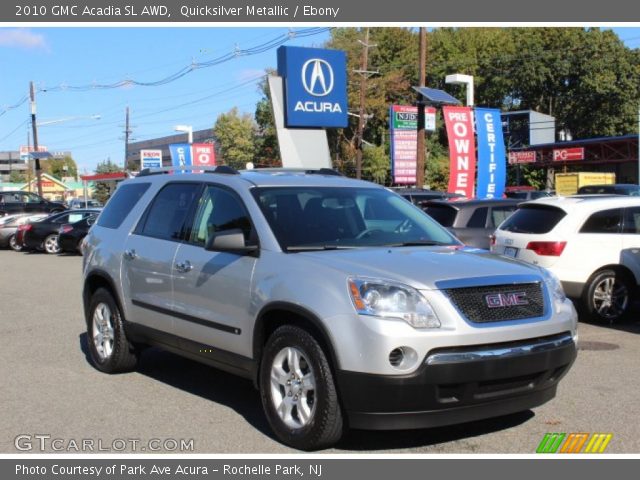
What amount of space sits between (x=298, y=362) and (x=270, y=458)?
62 centimetres

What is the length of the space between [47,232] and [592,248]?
19878mm

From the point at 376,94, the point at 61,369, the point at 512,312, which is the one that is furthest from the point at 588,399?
the point at 376,94

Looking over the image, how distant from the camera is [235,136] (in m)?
76.2

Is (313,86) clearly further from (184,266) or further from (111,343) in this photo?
(184,266)

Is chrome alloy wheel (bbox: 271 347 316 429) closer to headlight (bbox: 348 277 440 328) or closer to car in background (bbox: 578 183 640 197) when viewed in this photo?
headlight (bbox: 348 277 440 328)

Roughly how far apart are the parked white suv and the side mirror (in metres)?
5.53

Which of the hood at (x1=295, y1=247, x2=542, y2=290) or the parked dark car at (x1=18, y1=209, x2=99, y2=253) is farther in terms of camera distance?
the parked dark car at (x1=18, y1=209, x2=99, y2=253)

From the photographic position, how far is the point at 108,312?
7160 millimetres

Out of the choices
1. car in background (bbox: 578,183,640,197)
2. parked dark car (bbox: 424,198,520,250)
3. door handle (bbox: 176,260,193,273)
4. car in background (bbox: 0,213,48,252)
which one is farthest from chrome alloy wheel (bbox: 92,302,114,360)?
car in background (bbox: 0,213,48,252)

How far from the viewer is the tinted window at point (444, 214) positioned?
42.2ft

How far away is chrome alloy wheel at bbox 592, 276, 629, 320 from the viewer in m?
9.77

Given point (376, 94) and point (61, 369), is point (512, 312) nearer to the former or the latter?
point (61, 369)

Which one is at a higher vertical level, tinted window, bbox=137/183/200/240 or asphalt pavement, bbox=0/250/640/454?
tinted window, bbox=137/183/200/240

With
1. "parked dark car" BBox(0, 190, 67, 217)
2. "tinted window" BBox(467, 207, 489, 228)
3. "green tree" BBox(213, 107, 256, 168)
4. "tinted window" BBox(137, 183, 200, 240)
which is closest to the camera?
"tinted window" BBox(137, 183, 200, 240)
